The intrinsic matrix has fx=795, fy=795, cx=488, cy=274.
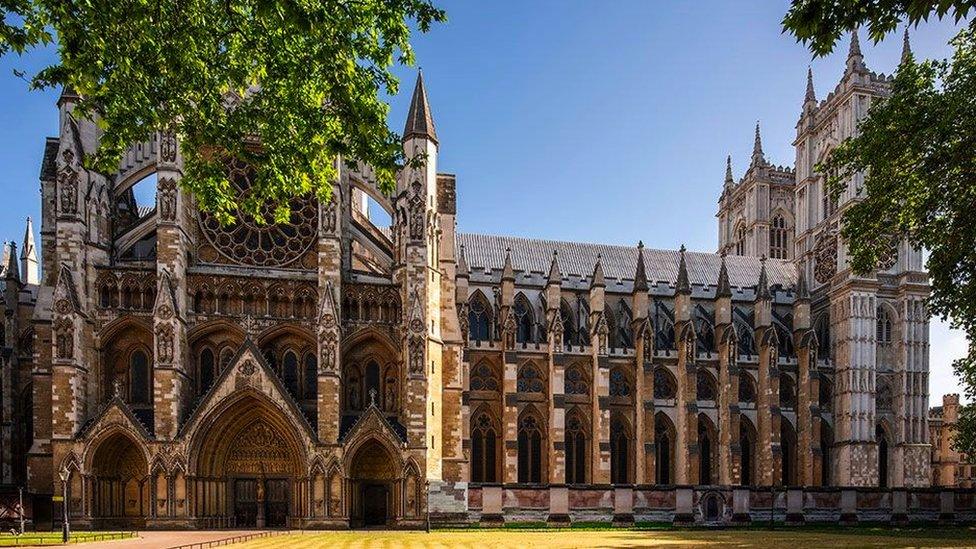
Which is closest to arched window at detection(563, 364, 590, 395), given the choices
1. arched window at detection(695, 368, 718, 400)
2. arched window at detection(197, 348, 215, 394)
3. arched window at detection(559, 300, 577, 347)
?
arched window at detection(559, 300, 577, 347)

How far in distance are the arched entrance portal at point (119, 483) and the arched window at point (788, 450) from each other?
39.0 metres

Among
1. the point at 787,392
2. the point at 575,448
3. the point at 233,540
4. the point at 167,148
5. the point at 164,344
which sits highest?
the point at 167,148

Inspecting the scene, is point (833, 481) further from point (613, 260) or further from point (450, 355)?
point (450, 355)

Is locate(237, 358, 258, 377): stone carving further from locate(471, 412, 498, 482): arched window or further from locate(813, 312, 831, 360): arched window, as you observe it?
locate(813, 312, 831, 360): arched window

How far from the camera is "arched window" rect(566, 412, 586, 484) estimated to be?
50.1m

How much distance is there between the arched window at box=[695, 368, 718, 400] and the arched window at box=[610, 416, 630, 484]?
567 centimetres

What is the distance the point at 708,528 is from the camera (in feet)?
128

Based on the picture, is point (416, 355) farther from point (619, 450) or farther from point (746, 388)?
point (746, 388)

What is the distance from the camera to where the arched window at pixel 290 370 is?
36750 mm

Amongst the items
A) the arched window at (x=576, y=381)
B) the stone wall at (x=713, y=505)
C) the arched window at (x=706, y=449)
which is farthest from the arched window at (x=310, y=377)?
the arched window at (x=706, y=449)

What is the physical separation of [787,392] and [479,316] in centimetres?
2180

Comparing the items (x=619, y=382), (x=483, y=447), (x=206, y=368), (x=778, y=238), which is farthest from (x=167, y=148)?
(x=778, y=238)

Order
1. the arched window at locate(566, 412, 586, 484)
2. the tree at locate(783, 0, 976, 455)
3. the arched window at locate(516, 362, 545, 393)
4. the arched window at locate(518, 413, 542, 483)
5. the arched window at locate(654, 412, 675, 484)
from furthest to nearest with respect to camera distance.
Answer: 1. the arched window at locate(654, 412, 675, 484)
2. the arched window at locate(566, 412, 586, 484)
3. the arched window at locate(516, 362, 545, 393)
4. the arched window at locate(518, 413, 542, 483)
5. the tree at locate(783, 0, 976, 455)

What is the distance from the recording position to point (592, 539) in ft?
98.8
